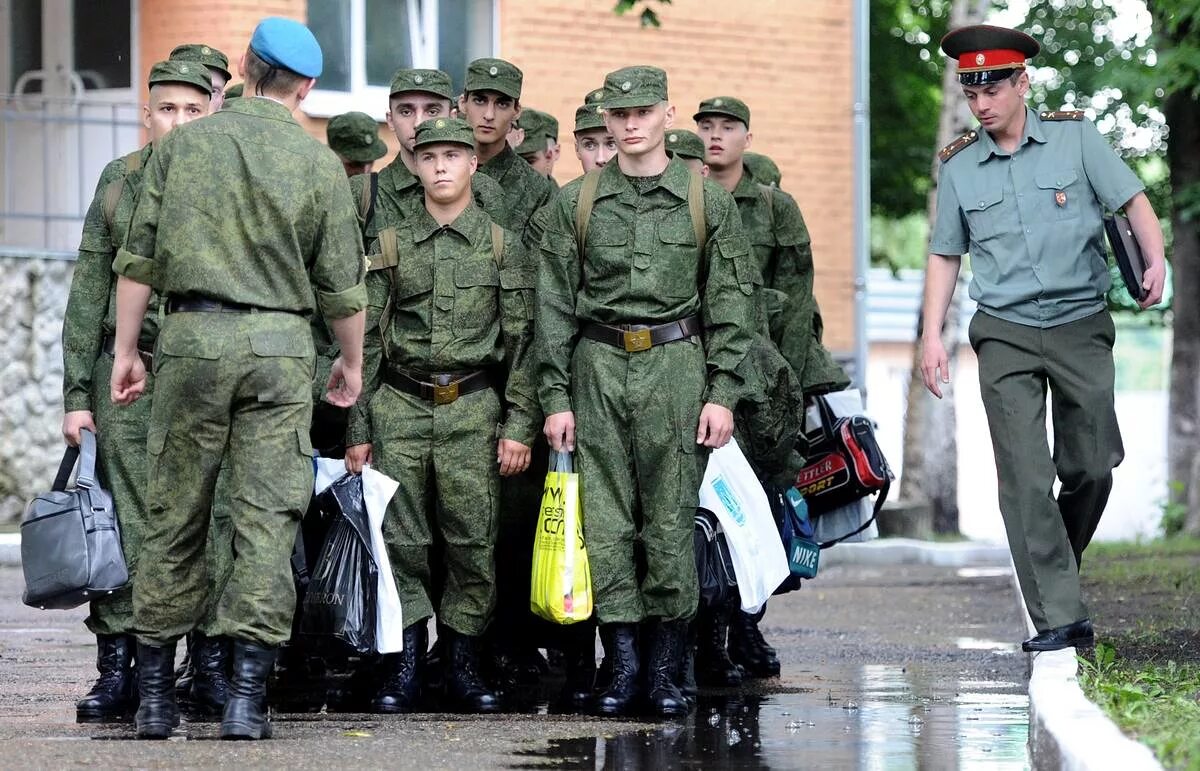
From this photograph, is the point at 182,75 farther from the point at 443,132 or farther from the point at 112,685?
the point at 112,685

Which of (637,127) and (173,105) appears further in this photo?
(637,127)

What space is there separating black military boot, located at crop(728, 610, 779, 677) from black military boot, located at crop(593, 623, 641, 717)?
1.56 meters

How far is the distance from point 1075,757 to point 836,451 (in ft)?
14.9

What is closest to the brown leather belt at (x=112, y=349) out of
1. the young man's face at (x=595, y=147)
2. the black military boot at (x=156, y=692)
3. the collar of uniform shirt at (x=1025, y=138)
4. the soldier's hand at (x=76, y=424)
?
the soldier's hand at (x=76, y=424)

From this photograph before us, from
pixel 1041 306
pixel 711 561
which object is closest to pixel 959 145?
pixel 1041 306

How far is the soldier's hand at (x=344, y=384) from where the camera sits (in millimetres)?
6949

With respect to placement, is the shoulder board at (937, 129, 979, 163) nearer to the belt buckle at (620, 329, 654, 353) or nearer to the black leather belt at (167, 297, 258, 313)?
the belt buckle at (620, 329, 654, 353)

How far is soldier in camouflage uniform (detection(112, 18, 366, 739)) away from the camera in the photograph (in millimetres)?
6613

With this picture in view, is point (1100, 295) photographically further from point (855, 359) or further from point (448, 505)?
point (855, 359)

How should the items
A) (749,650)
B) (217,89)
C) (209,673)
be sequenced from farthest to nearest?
(749,650), (217,89), (209,673)

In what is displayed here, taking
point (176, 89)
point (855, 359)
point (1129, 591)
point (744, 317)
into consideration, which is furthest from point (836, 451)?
point (855, 359)

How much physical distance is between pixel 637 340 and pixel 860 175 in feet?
38.6

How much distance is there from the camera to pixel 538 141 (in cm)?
972

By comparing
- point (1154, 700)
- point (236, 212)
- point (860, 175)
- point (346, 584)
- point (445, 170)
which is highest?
point (860, 175)
